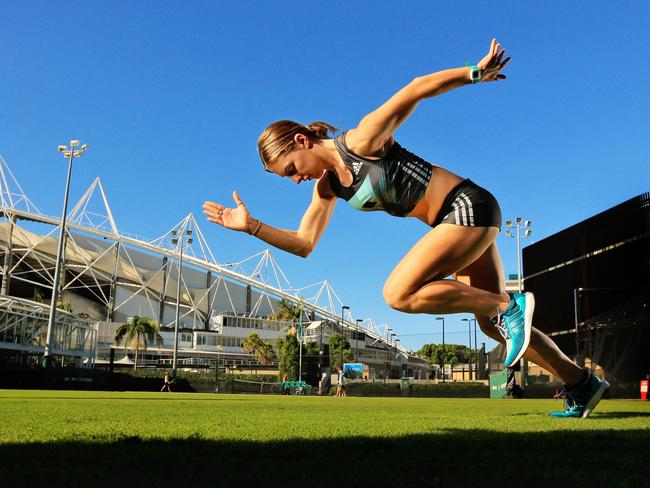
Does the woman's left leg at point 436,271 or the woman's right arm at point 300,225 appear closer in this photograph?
the woman's left leg at point 436,271

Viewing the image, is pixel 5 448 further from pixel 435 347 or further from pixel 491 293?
pixel 435 347

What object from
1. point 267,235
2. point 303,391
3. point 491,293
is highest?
point 267,235

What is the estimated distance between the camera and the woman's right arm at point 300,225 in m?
5.03

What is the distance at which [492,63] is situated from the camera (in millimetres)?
4273

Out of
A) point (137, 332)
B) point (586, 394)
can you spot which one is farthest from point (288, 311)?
point (586, 394)

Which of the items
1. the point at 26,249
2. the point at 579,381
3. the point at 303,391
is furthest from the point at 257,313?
the point at 579,381

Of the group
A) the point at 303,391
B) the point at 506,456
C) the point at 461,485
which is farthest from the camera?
the point at 303,391

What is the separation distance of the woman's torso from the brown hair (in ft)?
0.66

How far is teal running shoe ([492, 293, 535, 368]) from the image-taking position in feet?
15.7

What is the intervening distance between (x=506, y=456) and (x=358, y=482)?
1.13m

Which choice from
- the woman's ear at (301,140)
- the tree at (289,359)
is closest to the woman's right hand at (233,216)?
the woman's ear at (301,140)

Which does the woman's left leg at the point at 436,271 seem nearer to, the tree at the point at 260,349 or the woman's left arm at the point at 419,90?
the woman's left arm at the point at 419,90

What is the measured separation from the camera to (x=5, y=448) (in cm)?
325

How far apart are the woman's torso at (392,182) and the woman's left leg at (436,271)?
240mm
